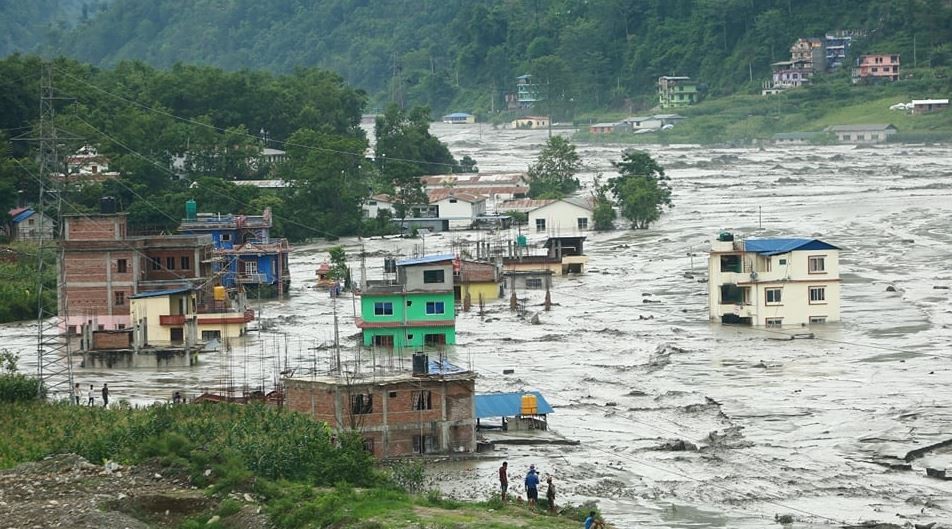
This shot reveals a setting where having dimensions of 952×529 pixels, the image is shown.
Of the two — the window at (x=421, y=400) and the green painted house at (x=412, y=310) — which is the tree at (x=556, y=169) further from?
the window at (x=421, y=400)

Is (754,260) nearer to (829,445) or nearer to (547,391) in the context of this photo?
(547,391)

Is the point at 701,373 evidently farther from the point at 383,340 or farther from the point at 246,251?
the point at 246,251

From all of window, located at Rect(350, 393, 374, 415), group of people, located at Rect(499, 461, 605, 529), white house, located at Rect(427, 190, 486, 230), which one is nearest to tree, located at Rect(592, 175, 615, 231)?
white house, located at Rect(427, 190, 486, 230)

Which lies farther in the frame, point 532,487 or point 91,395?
point 91,395

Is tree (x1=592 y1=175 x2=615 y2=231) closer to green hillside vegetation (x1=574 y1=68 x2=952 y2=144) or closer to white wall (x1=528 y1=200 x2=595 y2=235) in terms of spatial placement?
white wall (x1=528 y1=200 x2=595 y2=235)

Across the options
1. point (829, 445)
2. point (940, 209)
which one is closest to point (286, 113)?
point (940, 209)

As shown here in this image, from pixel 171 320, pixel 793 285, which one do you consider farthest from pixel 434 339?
pixel 793 285
